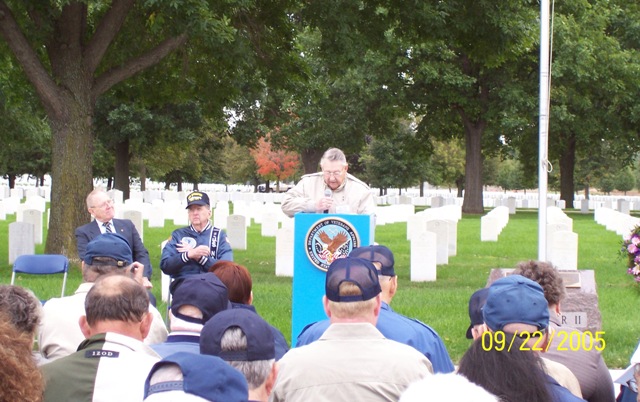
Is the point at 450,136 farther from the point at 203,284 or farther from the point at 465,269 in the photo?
the point at 203,284

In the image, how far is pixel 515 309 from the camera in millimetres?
3979

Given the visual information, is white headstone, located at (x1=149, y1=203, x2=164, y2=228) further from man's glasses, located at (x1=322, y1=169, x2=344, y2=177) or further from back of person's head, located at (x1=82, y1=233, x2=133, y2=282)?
back of person's head, located at (x1=82, y1=233, x2=133, y2=282)

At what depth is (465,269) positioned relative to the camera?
17938mm

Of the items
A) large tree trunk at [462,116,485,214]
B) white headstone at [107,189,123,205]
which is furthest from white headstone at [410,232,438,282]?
large tree trunk at [462,116,485,214]

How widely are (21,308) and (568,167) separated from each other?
160ft

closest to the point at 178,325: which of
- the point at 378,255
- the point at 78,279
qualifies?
the point at 378,255

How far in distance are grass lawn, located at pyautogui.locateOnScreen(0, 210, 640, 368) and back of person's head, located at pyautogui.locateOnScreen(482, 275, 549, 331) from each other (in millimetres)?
5250

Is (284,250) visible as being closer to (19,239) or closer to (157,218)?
(19,239)

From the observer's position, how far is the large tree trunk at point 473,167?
136 ft

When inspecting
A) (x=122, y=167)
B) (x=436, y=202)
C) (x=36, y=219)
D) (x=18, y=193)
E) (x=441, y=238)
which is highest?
(x=122, y=167)

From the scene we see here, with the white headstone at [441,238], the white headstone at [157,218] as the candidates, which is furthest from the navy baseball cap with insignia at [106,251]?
the white headstone at [157,218]

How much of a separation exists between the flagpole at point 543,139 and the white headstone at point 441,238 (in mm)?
8449

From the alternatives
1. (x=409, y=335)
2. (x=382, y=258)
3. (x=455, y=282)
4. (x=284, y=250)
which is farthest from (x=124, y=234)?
(x=455, y=282)

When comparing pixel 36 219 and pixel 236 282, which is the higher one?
pixel 36 219
